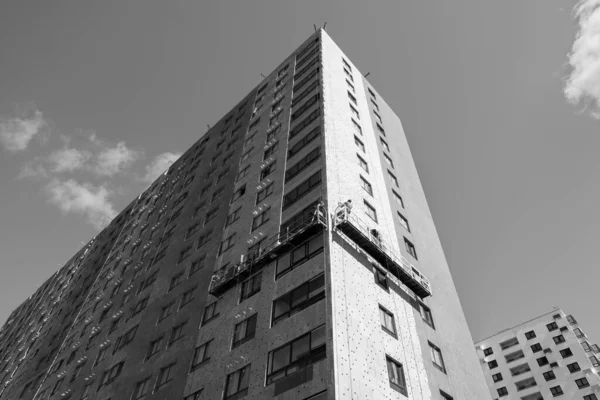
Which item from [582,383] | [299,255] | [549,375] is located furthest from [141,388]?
[549,375]

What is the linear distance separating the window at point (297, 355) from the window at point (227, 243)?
13.6 metres

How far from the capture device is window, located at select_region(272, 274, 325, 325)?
25000 millimetres

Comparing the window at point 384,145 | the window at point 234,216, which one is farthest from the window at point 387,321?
the window at point 384,145

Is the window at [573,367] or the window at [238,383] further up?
the window at [573,367]

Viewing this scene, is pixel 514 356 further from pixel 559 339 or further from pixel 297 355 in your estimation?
pixel 297 355

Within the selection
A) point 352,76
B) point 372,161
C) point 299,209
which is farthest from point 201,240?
point 352,76

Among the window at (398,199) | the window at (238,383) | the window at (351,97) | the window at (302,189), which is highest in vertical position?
the window at (351,97)

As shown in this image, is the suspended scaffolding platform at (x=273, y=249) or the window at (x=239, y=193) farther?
the window at (x=239, y=193)

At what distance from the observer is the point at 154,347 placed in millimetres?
35062

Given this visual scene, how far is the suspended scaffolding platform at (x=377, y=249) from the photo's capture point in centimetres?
2864

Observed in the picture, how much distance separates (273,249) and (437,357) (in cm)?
1307

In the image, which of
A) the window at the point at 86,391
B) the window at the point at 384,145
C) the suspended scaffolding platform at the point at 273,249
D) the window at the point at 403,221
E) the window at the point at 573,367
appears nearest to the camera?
the suspended scaffolding platform at the point at 273,249

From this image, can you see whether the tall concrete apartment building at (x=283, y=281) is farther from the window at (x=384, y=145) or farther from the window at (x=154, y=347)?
the window at (x=384, y=145)

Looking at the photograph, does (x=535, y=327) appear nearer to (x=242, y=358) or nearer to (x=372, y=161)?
(x=372, y=161)
